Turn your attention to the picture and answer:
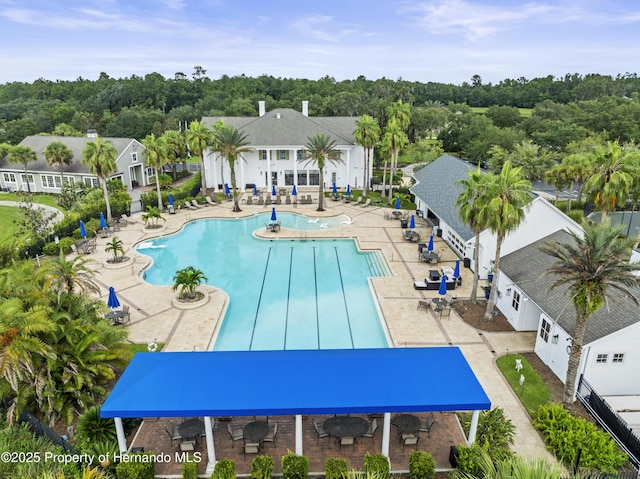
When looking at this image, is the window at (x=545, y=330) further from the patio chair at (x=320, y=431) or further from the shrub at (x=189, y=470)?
the shrub at (x=189, y=470)

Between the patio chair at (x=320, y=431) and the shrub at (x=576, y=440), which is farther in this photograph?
the patio chair at (x=320, y=431)

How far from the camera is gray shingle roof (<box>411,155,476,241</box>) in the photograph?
31402mm

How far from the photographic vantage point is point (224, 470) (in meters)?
12.7

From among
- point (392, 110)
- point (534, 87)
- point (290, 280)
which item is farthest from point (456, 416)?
point (534, 87)

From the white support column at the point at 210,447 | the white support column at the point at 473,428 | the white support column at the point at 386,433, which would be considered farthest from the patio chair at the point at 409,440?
the white support column at the point at 210,447

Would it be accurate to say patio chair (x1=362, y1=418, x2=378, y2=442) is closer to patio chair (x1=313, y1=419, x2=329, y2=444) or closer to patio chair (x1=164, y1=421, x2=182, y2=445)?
patio chair (x1=313, y1=419, x2=329, y2=444)

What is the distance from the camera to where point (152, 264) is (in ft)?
101

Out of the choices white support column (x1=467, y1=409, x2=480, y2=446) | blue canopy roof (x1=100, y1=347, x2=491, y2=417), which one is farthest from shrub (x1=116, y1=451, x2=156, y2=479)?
white support column (x1=467, y1=409, x2=480, y2=446)

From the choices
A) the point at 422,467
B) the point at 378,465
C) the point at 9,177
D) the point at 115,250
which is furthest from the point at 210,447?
the point at 9,177

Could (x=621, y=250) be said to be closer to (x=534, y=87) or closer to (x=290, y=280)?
(x=290, y=280)

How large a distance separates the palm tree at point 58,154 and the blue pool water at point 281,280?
20874 millimetres

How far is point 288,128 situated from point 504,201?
35887 millimetres

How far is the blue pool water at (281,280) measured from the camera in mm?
22289

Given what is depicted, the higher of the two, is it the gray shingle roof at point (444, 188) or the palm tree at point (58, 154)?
the palm tree at point (58, 154)
